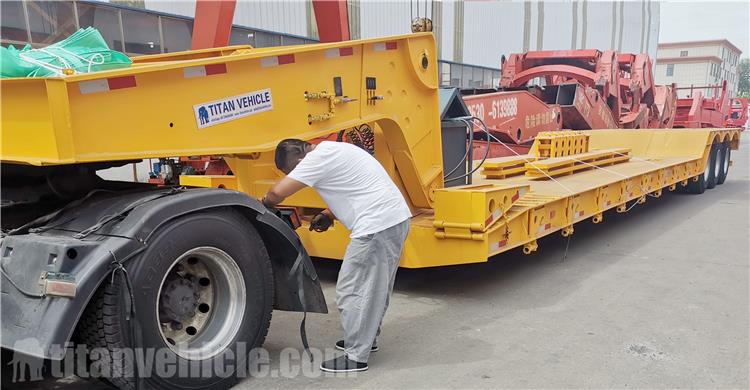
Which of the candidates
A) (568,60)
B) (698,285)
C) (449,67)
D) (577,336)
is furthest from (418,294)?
(449,67)

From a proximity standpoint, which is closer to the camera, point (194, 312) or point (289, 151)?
point (194, 312)

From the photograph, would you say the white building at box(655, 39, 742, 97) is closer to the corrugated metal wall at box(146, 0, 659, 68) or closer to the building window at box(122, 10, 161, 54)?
the corrugated metal wall at box(146, 0, 659, 68)

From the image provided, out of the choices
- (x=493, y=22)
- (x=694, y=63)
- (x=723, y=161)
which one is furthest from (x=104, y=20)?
(x=694, y=63)

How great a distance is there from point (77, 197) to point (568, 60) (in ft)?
37.5

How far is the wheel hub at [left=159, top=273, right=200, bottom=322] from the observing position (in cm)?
305

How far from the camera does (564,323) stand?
4402 millimetres

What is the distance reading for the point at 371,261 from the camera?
346 centimetres

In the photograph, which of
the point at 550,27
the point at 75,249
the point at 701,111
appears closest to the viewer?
the point at 75,249

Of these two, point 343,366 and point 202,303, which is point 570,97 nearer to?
point 343,366

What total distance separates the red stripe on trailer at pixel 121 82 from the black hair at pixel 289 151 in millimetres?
886

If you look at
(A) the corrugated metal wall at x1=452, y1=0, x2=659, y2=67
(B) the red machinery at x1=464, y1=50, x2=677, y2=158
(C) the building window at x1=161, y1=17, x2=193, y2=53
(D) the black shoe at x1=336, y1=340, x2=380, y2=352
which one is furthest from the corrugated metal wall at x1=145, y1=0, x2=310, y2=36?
(D) the black shoe at x1=336, y1=340, x2=380, y2=352

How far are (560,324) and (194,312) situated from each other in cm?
266

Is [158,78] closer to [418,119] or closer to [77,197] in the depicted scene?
[77,197]

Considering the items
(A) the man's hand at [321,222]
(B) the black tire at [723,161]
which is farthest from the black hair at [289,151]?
(B) the black tire at [723,161]
